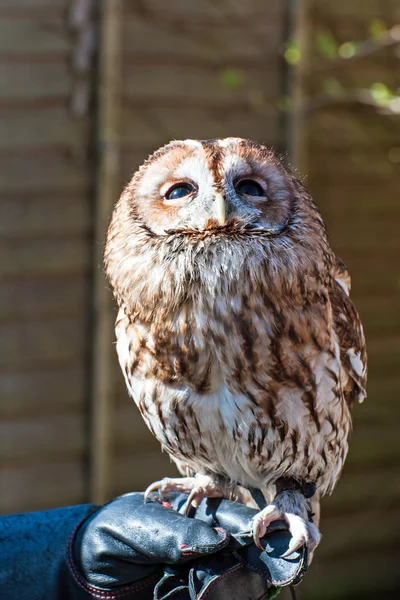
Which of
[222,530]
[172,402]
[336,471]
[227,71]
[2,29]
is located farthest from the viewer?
[227,71]

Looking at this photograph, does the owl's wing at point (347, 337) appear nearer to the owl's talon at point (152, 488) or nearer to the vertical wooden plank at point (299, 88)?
the owl's talon at point (152, 488)

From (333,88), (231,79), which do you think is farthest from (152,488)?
(333,88)

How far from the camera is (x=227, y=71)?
153 inches

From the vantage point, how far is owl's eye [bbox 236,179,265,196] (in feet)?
6.66

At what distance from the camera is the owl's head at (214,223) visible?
1982mm

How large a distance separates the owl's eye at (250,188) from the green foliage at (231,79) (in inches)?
64.6

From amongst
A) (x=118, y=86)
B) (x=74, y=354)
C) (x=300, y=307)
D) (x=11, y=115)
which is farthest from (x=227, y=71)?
(x=300, y=307)

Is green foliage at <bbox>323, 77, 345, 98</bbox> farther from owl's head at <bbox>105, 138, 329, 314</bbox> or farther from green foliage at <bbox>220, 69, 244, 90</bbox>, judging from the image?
owl's head at <bbox>105, 138, 329, 314</bbox>

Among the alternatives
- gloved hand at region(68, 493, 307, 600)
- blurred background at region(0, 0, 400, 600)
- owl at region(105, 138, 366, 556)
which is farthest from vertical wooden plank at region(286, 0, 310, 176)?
gloved hand at region(68, 493, 307, 600)

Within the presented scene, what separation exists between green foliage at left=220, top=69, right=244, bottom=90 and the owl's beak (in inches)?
70.0

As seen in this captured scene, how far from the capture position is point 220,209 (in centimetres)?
191

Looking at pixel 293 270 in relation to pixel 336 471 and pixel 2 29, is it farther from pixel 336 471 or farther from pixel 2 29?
pixel 2 29

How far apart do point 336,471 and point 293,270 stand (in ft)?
2.13

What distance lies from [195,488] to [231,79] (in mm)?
1853
